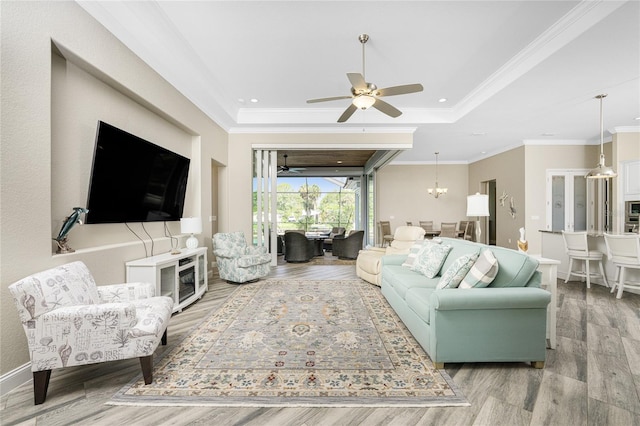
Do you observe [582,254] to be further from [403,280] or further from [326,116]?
[326,116]

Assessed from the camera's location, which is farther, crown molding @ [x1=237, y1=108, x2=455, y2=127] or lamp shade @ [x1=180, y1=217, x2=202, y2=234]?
crown molding @ [x1=237, y1=108, x2=455, y2=127]

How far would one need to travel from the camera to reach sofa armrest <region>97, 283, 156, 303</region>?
7.47 ft

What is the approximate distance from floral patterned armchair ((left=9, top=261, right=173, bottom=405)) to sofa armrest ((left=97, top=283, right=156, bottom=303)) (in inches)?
10.7

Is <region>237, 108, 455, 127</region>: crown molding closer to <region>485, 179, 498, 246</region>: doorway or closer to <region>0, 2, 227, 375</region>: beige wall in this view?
<region>0, 2, 227, 375</region>: beige wall

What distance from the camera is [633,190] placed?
18.0 feet

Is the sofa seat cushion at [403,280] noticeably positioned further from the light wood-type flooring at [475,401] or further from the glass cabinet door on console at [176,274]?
the glass cabinet door on console at [176,274]

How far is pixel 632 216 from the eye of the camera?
5.48 meters

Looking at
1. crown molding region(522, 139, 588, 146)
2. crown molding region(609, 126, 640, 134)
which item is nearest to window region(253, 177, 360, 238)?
crown molding region(522, 139, 588, 146)

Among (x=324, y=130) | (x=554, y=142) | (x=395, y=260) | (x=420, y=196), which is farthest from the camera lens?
(x=420, y=196)

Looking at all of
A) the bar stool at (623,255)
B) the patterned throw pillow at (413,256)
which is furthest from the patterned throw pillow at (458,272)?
the bar stool at (623,255)

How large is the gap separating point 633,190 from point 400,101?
16.3ft

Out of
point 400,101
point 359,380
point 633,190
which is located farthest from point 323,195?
point 359,380

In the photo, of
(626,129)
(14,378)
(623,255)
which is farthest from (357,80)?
(626,129)

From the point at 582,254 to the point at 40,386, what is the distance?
6.66m
